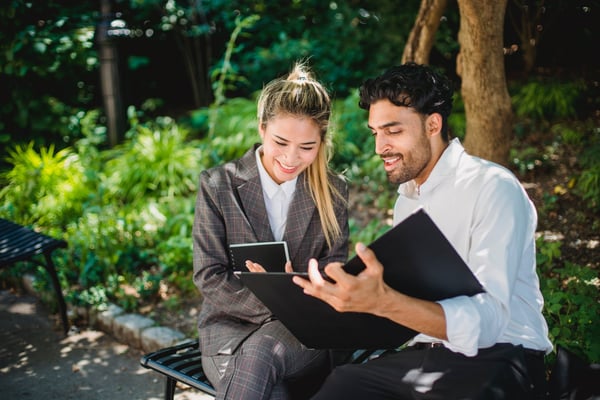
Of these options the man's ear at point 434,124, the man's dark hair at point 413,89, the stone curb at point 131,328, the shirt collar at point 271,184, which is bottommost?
the stone curb at point 131,328

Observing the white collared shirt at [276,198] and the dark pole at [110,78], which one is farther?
the dark pole at [110,78]

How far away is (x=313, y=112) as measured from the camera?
7.94 feet

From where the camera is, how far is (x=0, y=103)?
6.34 metres

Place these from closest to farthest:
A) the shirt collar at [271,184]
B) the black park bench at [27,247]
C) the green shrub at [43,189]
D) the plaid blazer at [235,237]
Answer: the plaid blazer at [235,237]
the shirt collar at [271,184]
the black park bench at [27,247]
the green shrub at [43,189]

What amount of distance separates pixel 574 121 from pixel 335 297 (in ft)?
18.0

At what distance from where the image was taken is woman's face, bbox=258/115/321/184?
7.87 feet

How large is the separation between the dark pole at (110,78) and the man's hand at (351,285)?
18.8ft

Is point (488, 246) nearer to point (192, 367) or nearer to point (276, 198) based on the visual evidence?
point (276, 198)

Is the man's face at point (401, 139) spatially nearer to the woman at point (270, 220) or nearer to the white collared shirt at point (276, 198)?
the woman at point (270, 220)

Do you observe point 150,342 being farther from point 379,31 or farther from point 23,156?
point 379,31

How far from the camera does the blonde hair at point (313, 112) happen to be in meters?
2.40

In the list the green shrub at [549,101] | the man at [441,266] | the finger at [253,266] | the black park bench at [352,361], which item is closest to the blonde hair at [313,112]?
the man at [441,266]

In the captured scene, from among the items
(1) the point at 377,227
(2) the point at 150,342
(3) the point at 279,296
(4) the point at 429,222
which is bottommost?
(2) the point at 150,342

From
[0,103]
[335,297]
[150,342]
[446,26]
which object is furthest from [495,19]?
[0,103]
